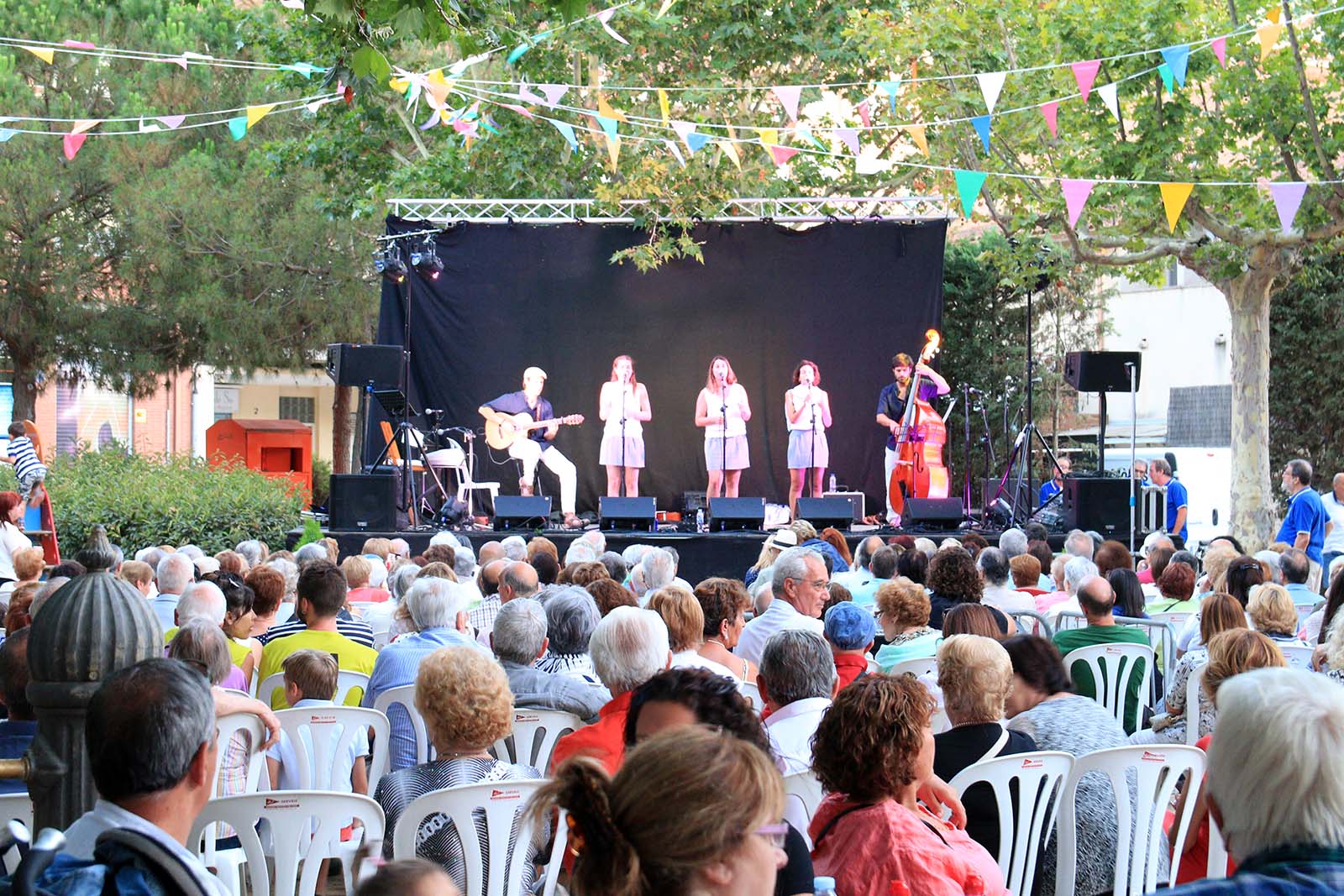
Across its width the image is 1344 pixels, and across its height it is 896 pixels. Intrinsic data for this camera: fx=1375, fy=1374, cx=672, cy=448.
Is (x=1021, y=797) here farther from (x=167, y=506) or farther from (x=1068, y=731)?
(x=167, y=506)

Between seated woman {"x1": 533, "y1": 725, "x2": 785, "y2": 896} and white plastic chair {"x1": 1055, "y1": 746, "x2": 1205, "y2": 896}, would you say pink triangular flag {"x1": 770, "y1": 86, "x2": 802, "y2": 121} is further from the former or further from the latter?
seated woman {"x1": 533, "y1": 725, "x2": 785, "y2": 896}

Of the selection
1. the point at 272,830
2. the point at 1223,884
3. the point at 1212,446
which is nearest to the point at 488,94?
the point at 272,830

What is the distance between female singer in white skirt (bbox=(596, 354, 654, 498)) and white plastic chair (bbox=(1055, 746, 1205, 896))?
11.1m

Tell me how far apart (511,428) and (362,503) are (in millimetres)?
2786

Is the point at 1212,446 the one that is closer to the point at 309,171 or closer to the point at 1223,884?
the point at 309,171

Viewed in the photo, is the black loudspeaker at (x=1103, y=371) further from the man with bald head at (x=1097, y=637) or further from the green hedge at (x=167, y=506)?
the man with bald head at (x=1097, y=637)

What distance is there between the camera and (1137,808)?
10.2 feet

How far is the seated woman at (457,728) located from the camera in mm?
2938

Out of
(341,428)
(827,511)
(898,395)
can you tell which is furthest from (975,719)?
(341,428)

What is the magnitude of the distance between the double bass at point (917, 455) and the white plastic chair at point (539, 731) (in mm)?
9680

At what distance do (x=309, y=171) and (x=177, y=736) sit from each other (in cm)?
1671

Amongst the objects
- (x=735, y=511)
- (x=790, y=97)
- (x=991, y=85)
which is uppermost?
(x=790, y=97)

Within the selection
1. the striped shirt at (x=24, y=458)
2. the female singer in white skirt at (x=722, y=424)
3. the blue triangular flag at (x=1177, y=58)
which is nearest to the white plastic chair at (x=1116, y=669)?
the blue triangular flag at (x=1177, y=58)

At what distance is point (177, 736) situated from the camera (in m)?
1.91
